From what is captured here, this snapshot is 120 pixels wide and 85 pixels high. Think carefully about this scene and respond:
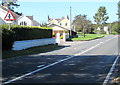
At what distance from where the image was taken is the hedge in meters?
20.7

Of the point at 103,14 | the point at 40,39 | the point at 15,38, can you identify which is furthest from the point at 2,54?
the point at 103,14

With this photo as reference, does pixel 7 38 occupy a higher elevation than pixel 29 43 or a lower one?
higher

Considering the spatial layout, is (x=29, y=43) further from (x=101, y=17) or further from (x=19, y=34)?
(x=101, y=17)

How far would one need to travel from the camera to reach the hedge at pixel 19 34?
813 inches

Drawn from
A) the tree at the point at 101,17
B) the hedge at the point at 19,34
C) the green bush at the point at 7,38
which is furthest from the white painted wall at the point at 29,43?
the tree at the point at 101,17

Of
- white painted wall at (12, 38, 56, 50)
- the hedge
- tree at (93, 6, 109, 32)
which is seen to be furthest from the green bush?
tree at (93, 6, 109, 32)

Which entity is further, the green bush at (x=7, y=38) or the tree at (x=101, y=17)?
the tree at (x=101, y=17)

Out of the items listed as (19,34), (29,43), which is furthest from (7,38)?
(29,43)

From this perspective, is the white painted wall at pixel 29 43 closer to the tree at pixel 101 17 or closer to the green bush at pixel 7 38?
the green bush at pixel 7 38

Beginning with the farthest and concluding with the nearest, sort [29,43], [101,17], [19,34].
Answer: [101,17]
[29,43]
[19,34]

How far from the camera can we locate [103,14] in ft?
463

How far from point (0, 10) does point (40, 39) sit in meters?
24.0

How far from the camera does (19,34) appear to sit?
958 inches

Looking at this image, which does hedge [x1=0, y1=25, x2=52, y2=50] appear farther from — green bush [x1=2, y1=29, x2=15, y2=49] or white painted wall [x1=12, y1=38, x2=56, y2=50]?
white painted wall [x1=12, y1=38, x2=56, y2=50]
